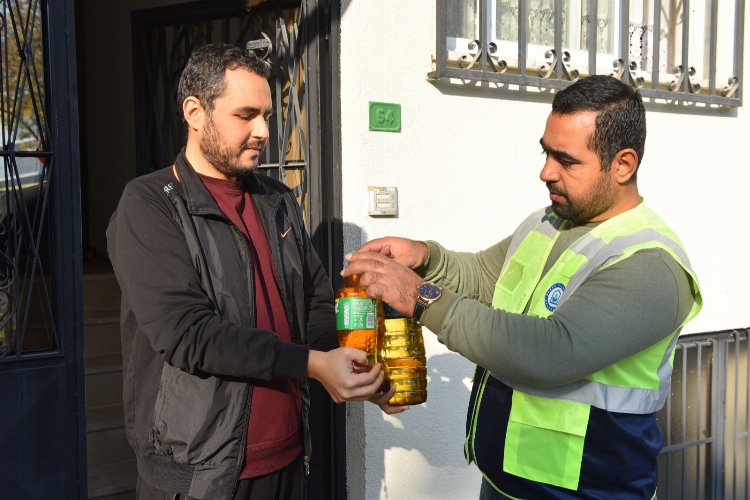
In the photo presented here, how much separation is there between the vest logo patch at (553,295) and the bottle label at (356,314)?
0.55 metres

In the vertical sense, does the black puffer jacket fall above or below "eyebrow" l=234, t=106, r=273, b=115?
below

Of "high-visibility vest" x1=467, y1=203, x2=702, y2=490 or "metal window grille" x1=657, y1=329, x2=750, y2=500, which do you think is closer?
"high-visibility vest" x1=467, y1=203, x2=702, y2=490

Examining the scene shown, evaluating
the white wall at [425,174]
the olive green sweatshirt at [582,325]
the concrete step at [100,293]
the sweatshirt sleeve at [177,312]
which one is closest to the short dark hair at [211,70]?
the sweatshirt sleeve at [177,312]

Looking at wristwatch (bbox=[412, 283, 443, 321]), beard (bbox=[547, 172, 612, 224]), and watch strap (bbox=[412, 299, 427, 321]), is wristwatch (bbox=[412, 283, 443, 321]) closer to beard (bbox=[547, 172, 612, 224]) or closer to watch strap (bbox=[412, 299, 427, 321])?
watch strap (bbox=[412, 299, 427, 321])

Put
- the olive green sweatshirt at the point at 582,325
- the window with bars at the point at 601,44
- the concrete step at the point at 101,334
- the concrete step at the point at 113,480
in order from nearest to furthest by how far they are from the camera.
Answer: the olive green sweatshirt at the point at 582,325 < the window with bars at the point at 601,44 < the concrete step at the point at 113,480 < the concrete step at the point at 101,334

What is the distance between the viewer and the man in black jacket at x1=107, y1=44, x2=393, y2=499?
2.24m

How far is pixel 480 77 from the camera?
13.3 ft

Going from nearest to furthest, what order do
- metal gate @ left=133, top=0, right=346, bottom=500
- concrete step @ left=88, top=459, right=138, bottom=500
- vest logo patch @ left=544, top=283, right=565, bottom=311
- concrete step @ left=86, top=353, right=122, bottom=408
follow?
vest logo patch @ left=544, top=283, right=565, bottom=311 → metal gate @ left=133, top=0, right=346, bottom=500 → concrete step @ left=88, top=459, right=138, bottom=500 → concrete step @ left=86, top=353, right=122, bottom=408

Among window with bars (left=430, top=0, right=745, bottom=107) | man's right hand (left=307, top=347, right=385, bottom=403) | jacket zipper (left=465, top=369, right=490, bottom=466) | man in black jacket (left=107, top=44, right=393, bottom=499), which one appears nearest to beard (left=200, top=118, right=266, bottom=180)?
man in black jacket (left=107, top=44, right=393, bottom=499)

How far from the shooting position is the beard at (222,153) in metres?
2.49

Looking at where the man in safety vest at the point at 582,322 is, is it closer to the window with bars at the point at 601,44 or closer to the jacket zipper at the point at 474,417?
the jacket zipper at the point at 474,417

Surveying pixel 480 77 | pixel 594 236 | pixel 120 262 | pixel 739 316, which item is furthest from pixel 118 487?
pixel 739 316

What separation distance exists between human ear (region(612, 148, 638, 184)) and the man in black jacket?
3.01 feet

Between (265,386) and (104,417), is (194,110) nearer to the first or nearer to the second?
(265,386)
